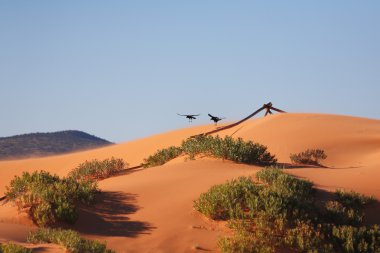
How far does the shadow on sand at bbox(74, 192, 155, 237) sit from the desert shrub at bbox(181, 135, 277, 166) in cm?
335

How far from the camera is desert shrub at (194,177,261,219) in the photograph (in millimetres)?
9531

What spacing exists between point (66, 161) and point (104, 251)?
22346 mm

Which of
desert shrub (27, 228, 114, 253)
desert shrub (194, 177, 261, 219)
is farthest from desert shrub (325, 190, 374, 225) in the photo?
desert shrub (27, 228, 114, 253)

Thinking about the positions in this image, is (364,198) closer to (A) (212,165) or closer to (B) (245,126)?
(A) (212,165)

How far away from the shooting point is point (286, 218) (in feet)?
30.3

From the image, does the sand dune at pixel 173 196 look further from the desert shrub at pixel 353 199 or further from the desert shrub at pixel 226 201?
the desert shrub at pixel 353 199

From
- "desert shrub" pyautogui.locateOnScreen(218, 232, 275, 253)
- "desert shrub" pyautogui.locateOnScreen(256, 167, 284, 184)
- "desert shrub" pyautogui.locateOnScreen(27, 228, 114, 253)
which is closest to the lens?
"desert shrub" pyautogui.locateOnScreen(27, 228, 114, 253)

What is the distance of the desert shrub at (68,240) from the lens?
24.7 feet

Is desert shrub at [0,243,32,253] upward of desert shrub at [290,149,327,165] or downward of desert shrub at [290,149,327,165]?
downward

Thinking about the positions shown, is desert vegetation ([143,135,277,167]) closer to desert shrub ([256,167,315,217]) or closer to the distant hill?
desert shrub ([256,167,315,217])

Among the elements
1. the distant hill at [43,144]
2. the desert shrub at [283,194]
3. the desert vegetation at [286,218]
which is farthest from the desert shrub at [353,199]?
the distant hill at [43,144]

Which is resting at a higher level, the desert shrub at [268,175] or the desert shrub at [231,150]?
the desert shrub at [231,150]

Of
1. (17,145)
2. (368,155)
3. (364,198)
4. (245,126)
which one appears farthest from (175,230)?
(17,145)

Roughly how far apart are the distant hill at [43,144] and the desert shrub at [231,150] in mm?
35709
